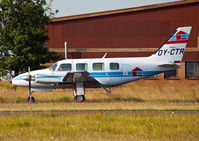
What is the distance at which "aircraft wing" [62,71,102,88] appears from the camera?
2048cm

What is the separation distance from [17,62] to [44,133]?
17.5 m

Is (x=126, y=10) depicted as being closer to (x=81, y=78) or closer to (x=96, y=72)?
(x=96, y=72)

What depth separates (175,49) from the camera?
2223 cm

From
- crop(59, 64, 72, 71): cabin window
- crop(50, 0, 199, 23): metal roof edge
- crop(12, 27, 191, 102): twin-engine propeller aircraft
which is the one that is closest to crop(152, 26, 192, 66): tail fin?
crop(12, 27, 191, 102): twin-engine propeller aircraft

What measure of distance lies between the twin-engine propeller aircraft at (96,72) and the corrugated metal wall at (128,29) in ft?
48.6

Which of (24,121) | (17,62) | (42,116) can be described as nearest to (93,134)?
(24,121)

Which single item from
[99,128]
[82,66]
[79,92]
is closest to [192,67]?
[82,66]

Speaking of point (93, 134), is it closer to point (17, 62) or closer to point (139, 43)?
point (17, 62)

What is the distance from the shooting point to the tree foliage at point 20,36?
26.8 meters

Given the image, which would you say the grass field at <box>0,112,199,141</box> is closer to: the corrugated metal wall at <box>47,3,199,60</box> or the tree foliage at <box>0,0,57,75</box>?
the tree foliage at <box>0,0,57,75</box>

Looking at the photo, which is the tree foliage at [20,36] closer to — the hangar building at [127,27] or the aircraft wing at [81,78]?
the aircraft wing at [81,78]

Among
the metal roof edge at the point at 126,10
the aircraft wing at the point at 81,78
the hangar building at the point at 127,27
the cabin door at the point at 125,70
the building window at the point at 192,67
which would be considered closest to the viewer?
the aircraft wing at the point at 81,78

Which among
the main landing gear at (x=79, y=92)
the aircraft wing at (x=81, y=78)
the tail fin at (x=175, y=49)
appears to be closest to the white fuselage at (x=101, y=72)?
the aircraft wing at (x=81, y=78)

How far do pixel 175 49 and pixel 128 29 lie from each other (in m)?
15.8
